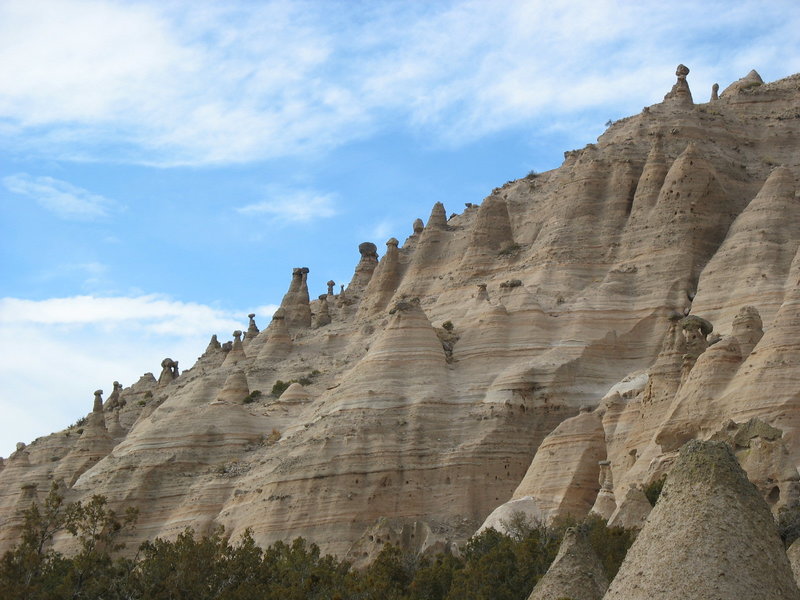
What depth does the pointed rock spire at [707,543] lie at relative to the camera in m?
16.5

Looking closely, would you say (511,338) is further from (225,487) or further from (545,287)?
(225,487)

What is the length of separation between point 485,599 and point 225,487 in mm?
27520

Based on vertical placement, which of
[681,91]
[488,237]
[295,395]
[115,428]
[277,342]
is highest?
[681,91]

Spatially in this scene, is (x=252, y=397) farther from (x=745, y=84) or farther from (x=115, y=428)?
(x=745, y=84)

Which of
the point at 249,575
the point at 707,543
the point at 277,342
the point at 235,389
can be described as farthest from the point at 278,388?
the point at 707,543

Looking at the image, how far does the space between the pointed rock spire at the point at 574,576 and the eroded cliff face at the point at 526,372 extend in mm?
11931

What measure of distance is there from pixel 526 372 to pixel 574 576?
105 feet

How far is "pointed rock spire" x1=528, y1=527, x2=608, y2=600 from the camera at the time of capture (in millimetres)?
21266

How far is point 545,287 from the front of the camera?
6053cm

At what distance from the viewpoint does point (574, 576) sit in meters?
21.5

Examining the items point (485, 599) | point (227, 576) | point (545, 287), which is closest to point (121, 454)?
point (545, 287)

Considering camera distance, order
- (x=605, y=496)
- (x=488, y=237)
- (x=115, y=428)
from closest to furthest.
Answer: (x=605, y=496), (x=488, y=237), (x=115, y=428)

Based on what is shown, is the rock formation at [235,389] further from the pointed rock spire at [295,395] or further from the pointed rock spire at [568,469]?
the pointed rock spire at [568,469]

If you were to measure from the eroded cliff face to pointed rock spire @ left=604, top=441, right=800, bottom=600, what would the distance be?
15.9 meters
